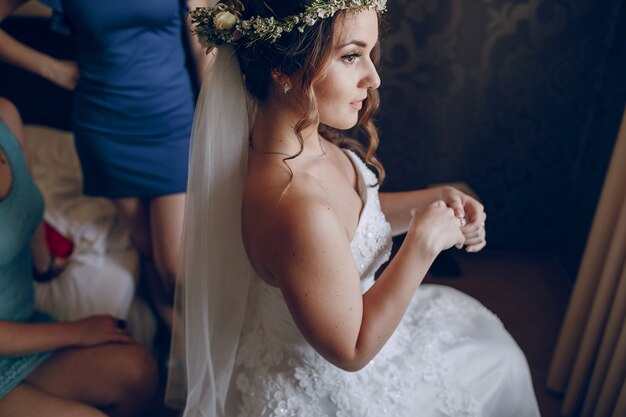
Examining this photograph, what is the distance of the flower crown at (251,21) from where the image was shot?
41.6 inches

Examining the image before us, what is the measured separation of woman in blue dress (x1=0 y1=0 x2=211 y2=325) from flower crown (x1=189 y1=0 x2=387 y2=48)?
0.69m

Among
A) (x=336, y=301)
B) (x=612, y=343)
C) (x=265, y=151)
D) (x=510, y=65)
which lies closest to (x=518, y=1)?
(x=510, y=65)

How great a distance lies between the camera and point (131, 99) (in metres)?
1.86

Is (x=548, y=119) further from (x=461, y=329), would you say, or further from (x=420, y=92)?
(x=461, y=329)

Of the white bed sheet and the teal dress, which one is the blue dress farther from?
the teal dress

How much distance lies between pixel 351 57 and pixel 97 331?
1.06m

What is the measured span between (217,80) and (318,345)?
2.04 ft

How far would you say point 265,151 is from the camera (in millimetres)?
1248

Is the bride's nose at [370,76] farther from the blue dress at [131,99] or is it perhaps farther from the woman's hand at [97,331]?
the woman's hand at [97,331]

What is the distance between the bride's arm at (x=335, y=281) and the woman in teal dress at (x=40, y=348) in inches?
28.2

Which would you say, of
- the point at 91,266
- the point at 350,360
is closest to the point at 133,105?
the point at 91,266

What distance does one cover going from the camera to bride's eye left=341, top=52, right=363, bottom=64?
3.73 ft

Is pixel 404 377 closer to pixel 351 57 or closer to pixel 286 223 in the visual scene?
pixel 286 223

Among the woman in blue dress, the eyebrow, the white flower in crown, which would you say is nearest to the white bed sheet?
the woman in blue dress
